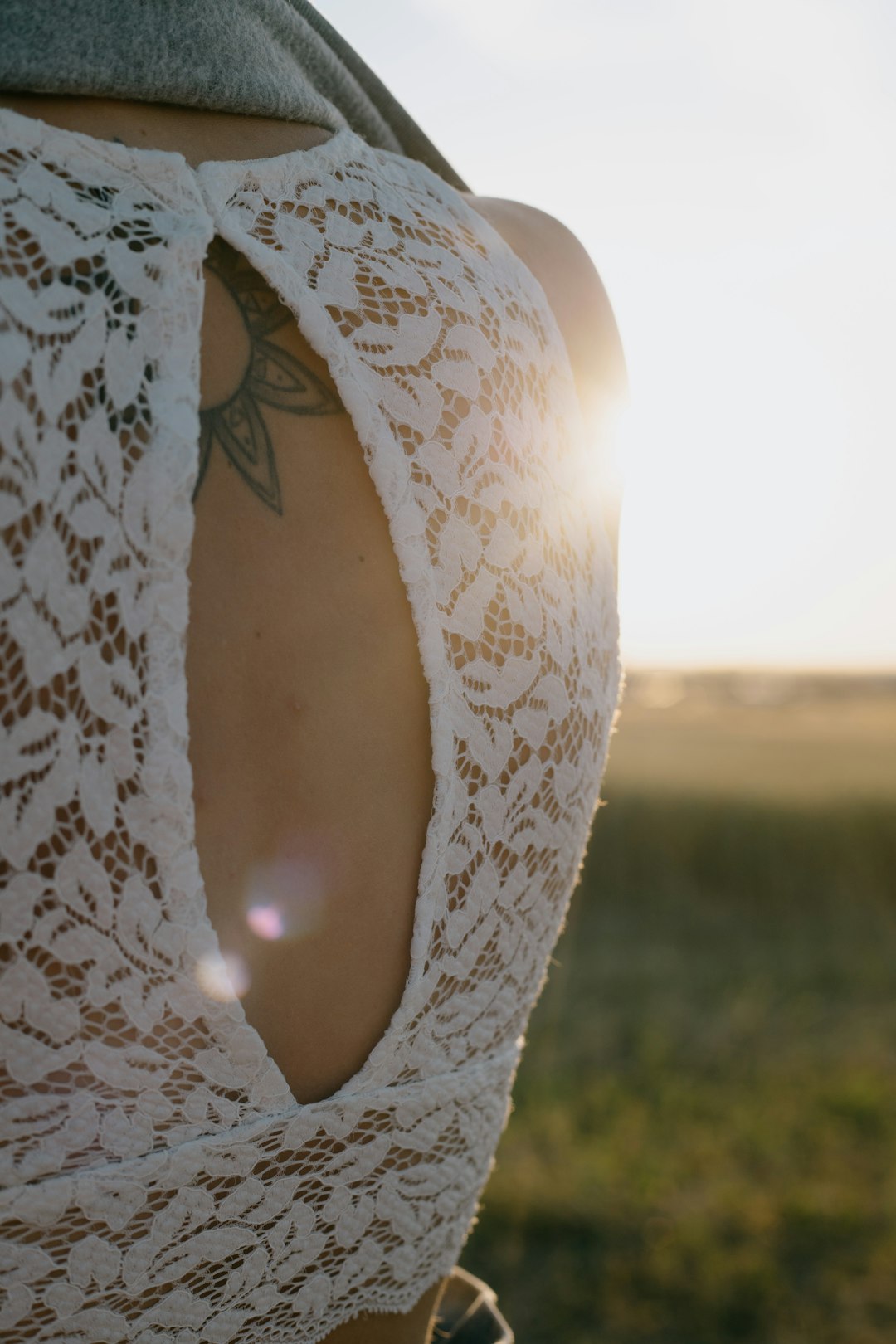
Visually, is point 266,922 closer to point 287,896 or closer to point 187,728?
point 287,896

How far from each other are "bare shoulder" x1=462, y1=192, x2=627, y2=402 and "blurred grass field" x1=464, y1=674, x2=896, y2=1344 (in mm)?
3004

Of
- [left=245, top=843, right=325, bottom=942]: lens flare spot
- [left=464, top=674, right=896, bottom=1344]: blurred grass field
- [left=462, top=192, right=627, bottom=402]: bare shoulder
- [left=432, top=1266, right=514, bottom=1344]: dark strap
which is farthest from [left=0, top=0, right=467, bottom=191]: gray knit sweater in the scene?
[left=464, top=674, right=896, bottom=1344]: blurred grass field

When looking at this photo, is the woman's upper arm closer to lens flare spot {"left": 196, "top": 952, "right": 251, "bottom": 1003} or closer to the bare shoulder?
the bare shoulder

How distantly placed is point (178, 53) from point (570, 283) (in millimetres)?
493

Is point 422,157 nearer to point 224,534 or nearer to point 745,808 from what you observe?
point 224,534

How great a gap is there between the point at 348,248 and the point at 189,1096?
0.68m

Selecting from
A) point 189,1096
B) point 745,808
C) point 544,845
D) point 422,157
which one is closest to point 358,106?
point 422,157

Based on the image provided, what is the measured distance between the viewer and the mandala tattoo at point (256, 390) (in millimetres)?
848

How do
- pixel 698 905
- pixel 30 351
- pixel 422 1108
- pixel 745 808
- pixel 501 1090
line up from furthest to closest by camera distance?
pixel 745 808 < pixel 698 905 < pixel 501 1090 < pixel 422 1108 < pixel 30 351

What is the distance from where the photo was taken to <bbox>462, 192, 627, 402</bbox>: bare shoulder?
1184 mm

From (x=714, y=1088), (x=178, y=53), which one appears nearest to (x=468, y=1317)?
(x=178, y=53)

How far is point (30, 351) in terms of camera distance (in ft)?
2.39

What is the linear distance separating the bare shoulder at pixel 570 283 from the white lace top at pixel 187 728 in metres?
0.10

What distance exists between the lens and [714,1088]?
4.60 meters
